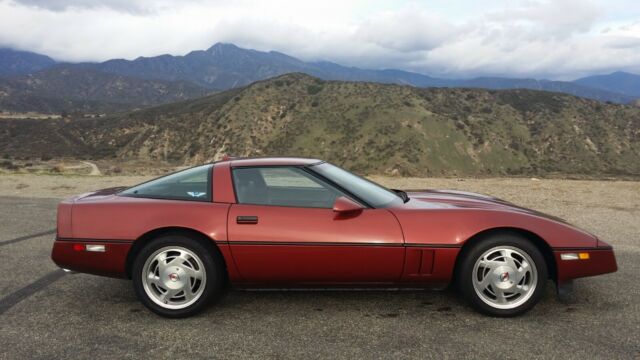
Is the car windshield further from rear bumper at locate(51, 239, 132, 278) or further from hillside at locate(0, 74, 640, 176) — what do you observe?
hillside at locate(0, 74, 640, 176)

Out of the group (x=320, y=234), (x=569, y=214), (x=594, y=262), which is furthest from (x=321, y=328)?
(x=569, y=214)

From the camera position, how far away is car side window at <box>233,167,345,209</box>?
12.5 ft

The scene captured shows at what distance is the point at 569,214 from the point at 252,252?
Result: 6.87 metres

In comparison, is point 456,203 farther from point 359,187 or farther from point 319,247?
point 319,247

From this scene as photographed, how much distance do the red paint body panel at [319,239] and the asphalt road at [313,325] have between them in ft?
0.99

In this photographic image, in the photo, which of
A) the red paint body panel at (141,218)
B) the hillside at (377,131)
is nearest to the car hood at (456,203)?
the red paint body panel at (141,218)

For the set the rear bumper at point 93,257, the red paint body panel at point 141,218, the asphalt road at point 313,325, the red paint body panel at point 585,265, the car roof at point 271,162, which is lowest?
the asphalt road at point 313,325

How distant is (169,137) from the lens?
57344mm

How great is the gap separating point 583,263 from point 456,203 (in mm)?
1029

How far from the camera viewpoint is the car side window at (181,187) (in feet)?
12.8

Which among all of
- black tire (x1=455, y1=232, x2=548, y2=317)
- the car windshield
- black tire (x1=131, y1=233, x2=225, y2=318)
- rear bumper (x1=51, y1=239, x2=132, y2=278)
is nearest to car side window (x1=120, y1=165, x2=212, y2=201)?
black tire (x1=131, y1=233, x2=225, y2=318)

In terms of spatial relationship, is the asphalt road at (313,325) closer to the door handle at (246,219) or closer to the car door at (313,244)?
the car door at (313,244)

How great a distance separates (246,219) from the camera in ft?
12.1

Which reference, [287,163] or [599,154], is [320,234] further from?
[599,154]
